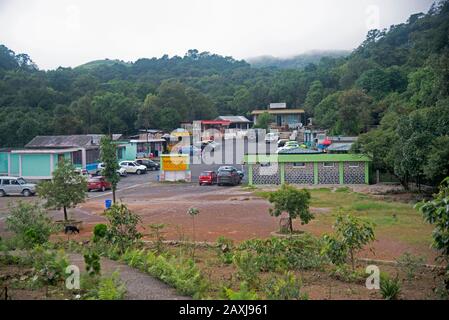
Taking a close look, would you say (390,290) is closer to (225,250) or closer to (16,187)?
(225,250)

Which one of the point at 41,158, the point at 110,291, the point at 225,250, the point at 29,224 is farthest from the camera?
the point at 41,158

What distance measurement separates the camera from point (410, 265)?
10594 millimetres

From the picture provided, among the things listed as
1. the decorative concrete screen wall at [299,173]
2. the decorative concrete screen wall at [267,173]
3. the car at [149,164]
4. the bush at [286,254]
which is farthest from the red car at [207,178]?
the bush at [286,254]

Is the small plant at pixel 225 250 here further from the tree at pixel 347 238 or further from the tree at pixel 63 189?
the tree at pixel 63 189

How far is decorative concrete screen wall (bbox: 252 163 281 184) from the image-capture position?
28.4 metres

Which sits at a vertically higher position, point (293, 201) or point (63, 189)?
point (63, 189)

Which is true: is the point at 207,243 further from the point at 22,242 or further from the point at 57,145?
the point at 57,145

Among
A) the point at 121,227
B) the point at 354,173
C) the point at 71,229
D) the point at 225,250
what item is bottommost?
the point at 71,229

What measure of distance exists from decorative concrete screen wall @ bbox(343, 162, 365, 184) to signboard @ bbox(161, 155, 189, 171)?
9850 mm

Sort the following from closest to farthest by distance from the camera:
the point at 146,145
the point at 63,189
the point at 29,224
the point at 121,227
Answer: the point at 121,227 < the point at 29,224 < the point at 63,189 < the point at 146,145

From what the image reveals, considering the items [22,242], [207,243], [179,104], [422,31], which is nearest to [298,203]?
[207,243]

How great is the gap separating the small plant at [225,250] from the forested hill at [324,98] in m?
11.0

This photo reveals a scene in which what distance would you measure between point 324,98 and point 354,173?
33.6 meters

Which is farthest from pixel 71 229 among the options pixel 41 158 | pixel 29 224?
pixel 41 158
